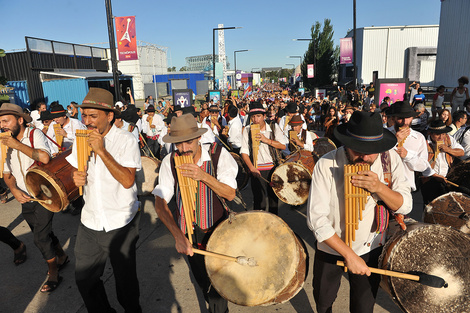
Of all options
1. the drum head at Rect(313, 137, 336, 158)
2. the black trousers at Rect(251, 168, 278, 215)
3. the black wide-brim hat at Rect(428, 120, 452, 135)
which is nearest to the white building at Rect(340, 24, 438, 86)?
the drum head at Rect(313, 137, 336, 158)

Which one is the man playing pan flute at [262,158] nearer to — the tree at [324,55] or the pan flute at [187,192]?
the pan flute at [187,192]

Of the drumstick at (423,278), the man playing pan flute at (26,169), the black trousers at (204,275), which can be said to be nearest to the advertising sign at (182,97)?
the man playing pan flute at (26,169)

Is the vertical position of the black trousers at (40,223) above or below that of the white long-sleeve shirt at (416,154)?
below

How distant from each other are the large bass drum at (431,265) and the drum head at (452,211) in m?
1.22

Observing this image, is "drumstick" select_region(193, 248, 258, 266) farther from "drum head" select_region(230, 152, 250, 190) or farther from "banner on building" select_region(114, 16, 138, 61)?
"banner on building" select_region(114, 16, 138, 61)

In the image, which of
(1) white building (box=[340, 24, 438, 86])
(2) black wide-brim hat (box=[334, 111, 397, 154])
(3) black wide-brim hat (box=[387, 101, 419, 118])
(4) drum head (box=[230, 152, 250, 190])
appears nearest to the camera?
(2) black wide-brim hat (box=[334, 111, 397, 154])

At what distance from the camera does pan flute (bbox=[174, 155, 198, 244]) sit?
2.72m

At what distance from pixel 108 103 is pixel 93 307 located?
76.4 inches

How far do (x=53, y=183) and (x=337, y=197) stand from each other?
2.63 metres

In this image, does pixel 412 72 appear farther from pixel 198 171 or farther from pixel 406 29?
pixel 198 171

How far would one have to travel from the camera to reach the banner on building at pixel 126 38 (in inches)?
506

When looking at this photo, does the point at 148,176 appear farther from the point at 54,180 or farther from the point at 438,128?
the point at 438,128

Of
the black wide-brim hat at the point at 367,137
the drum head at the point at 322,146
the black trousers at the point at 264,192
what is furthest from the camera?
the drum head at the point at 322,146

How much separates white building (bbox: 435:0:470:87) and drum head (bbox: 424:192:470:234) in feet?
106
